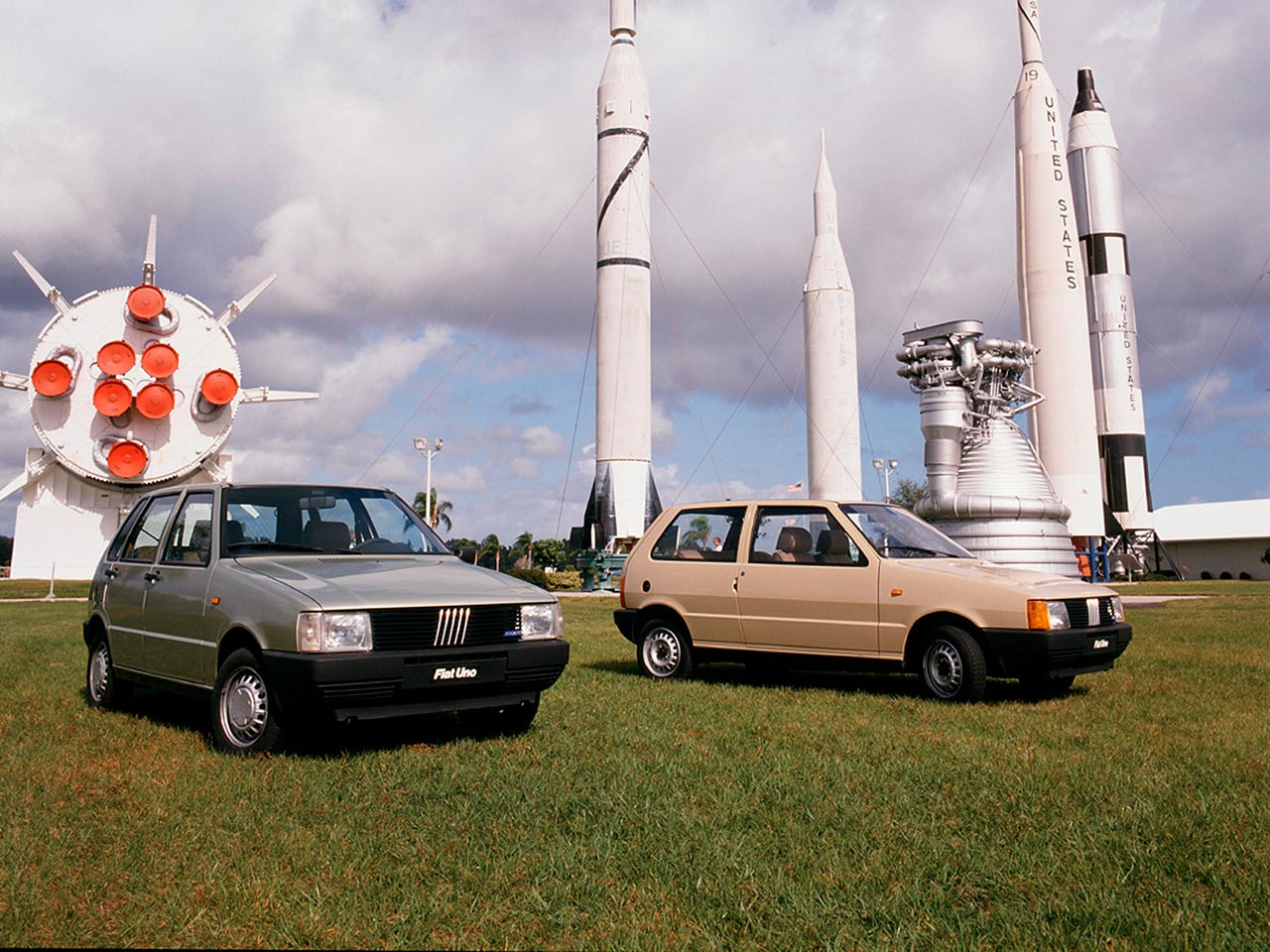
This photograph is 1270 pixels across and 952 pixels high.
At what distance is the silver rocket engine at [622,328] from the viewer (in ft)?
113

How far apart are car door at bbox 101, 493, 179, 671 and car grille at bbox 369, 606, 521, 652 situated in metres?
2.53

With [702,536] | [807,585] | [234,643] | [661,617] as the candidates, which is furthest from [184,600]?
[807,585]

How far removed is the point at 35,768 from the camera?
19.2 feet

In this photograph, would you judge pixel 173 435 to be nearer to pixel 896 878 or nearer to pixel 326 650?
pixel 326 650

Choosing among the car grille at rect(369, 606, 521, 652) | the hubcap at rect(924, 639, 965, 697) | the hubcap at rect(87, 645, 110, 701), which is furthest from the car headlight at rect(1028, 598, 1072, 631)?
the hubcap at rect(87, 645, 110, 701)

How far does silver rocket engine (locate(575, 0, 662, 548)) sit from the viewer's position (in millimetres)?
34312

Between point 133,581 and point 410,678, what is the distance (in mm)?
3083

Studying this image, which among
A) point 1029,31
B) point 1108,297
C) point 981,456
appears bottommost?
point 981,456

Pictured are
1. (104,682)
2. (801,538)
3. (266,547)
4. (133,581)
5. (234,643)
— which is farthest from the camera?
(801,538)

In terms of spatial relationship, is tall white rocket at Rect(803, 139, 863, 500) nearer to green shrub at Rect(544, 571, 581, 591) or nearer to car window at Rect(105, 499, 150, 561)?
green shrub at Rect(544, 571, 581, 591)

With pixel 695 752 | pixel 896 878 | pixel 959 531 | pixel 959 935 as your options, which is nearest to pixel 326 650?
pixel 695 752

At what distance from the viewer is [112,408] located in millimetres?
45062

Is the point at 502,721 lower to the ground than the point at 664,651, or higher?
lower

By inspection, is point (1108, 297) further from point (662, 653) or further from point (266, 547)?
point (266, 547)
